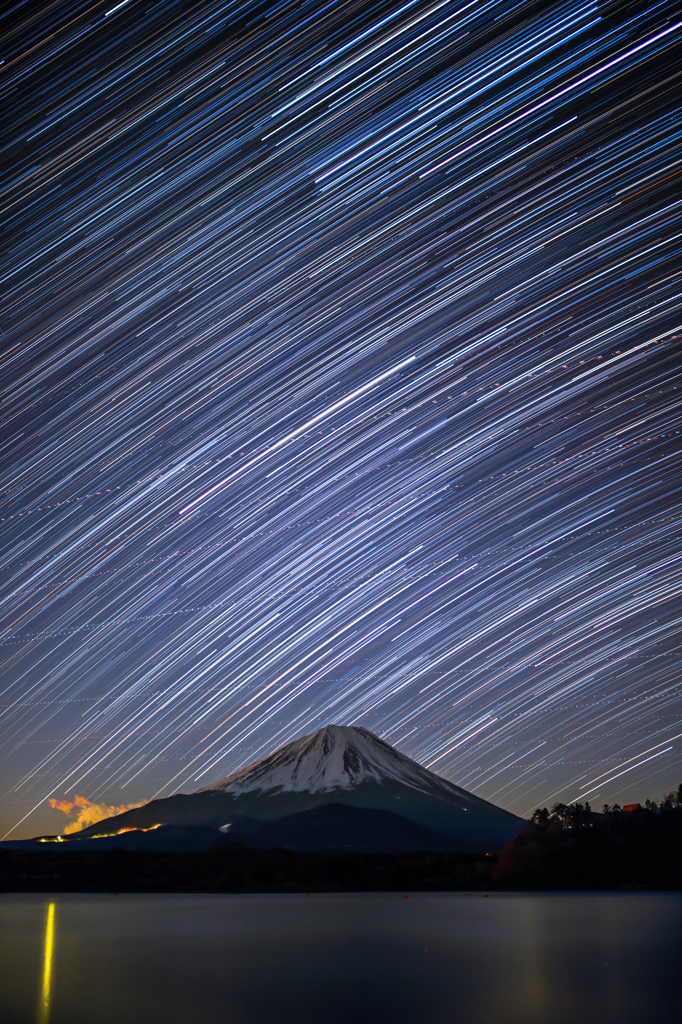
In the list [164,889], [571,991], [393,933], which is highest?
[571,991]

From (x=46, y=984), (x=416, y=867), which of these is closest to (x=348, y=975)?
(x=46, y=984)

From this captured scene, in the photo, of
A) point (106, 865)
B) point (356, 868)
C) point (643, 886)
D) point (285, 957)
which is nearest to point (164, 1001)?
point (285, 957)

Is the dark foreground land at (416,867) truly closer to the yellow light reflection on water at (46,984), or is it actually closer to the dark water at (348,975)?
the dark water at (348,975)

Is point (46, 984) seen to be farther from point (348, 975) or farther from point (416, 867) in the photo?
point (416, 867)

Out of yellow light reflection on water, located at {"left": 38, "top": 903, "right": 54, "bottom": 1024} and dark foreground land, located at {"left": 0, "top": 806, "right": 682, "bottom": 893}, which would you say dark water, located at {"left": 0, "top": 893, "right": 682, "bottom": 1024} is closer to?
yellow light reflection on water, located at {"left": 38, "top": 903, "right": 54, "bottom": 1024}

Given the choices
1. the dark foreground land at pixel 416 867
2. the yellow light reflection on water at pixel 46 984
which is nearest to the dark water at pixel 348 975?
the yellow light reflection on water at pixel 46 984

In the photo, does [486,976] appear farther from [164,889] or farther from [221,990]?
[164,889]
